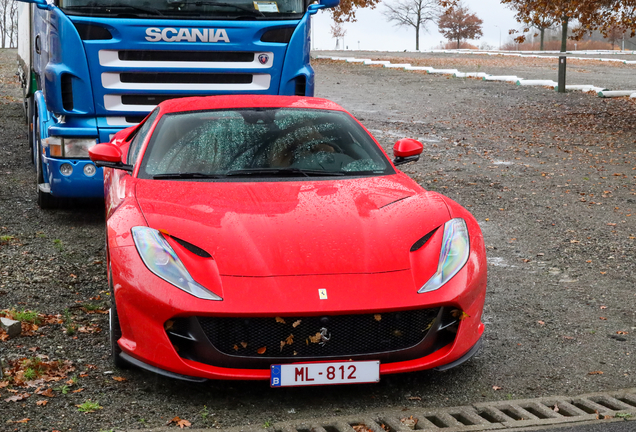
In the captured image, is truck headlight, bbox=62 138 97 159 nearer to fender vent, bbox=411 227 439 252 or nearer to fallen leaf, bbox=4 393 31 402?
Answer: fallen leaf, bbox=4 393 31 402

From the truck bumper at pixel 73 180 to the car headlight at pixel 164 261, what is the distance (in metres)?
3.64

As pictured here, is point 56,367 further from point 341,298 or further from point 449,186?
point 449,186

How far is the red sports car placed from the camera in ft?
11.7

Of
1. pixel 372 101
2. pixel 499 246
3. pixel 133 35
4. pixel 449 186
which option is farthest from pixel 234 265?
pixel 372 101

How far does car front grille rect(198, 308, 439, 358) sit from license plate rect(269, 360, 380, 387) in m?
0.06

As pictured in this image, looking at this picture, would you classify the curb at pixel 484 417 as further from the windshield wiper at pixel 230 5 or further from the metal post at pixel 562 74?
the metal post at pixel 562 74

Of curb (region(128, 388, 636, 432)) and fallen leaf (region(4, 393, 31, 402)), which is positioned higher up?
fallen leaf (region(4, 393, 31, 402))

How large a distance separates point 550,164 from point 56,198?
723 cm

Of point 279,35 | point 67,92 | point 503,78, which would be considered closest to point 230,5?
point 279,35

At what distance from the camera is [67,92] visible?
7.47m

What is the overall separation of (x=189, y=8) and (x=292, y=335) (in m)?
5.17

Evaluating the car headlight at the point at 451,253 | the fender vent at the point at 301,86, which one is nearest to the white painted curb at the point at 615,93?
the fender vent at the point at 301,86

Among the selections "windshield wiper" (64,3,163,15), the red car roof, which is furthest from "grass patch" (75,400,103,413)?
"windshield wiper" (64,3,163,15)

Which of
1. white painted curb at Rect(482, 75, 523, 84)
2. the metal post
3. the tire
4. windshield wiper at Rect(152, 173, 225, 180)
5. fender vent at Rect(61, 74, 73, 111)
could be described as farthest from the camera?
white painted curb at Rect(482, 75, 523, 84)
